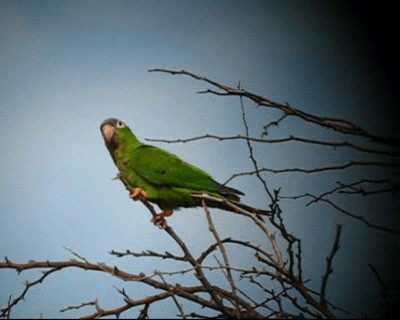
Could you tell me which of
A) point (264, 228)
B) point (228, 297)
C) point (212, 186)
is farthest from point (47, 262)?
point (212, 186)

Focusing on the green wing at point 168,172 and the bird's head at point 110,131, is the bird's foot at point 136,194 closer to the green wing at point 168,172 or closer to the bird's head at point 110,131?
the green wing at point 168,172

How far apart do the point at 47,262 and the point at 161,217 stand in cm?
49

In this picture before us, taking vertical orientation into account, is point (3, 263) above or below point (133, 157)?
below

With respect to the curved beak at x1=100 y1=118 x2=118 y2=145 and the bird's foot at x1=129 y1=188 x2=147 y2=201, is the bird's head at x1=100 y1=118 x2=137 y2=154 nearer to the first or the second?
the curved beak at x1=100 y1=118 x2=118 y2=145

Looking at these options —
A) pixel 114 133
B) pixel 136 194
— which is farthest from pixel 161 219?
pixel 114 133

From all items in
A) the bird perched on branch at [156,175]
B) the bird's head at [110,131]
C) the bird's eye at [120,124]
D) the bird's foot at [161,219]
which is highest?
the bird's eye at [120,124]

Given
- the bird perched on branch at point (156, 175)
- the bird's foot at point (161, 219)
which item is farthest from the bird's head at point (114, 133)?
the bird's foot at point (161, 219)

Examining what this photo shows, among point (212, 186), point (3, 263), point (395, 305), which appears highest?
point (212, 186)

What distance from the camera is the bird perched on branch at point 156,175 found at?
1.61 m

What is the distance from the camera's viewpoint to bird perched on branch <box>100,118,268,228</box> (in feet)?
5.28

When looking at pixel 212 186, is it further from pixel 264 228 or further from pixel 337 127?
pixel 337 127

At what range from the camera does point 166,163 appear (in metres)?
1.70

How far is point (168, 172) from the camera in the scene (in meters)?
1.66

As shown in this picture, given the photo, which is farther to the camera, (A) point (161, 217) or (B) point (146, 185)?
(B) point (146, 185)
